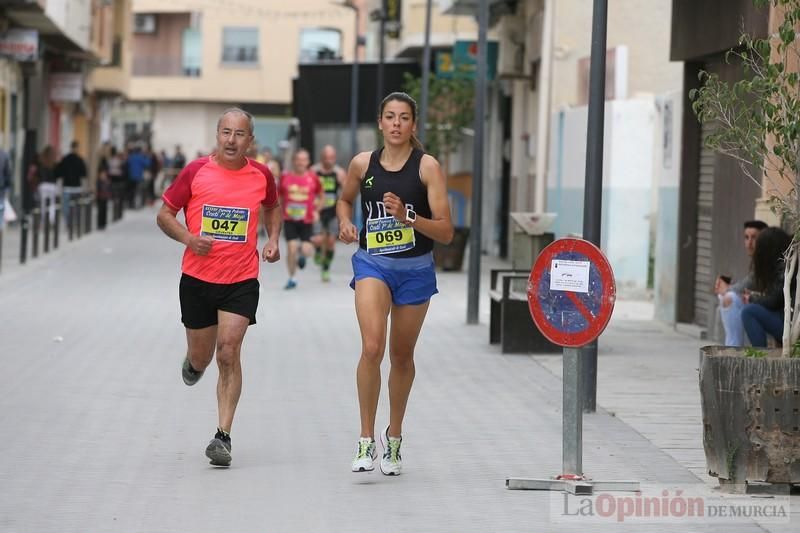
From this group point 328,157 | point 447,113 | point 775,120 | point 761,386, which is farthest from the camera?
point 447,113

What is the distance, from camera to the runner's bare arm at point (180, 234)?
9.43m

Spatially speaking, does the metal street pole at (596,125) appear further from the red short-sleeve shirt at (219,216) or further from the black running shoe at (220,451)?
the black running shoe at (220,451)

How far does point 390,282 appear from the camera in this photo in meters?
9.12

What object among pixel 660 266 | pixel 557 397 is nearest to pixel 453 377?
pixel 557 397

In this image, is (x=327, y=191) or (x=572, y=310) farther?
(x=327, y=191)

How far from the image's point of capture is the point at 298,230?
78.9 ft

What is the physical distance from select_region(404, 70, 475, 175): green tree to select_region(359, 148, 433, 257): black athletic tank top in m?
23.8

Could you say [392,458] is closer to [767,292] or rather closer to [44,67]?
[767,292]

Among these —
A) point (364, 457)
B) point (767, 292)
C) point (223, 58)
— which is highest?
point (223, 58)

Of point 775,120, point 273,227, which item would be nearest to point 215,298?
point 273,227

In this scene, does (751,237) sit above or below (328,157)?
below

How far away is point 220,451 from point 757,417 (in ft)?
8.96

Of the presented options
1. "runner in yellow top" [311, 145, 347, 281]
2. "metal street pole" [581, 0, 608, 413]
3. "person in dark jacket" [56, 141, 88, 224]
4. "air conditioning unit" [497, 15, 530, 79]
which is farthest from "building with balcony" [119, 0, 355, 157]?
"metal street pole" [581, 0, 608, 413]

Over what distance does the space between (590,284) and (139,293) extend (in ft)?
46.7
